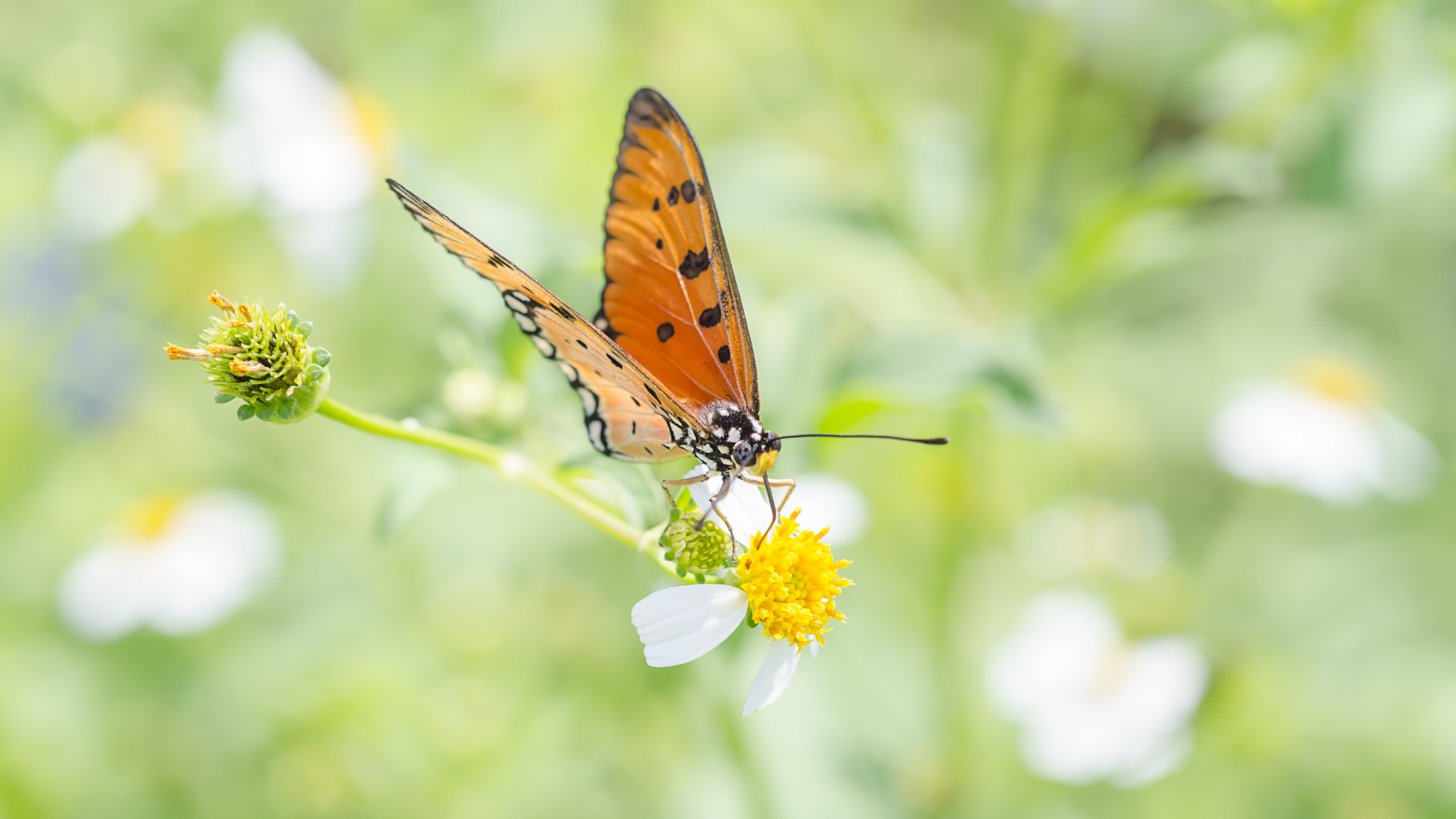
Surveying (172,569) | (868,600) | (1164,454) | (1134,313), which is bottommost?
(172,569)

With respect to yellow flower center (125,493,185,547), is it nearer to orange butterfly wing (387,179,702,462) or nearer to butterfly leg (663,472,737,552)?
orange butterfly wing (387,179,702,462)

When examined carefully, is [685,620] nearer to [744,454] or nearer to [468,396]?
[744,454]

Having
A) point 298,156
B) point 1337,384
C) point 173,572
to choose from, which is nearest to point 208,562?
point 173,572

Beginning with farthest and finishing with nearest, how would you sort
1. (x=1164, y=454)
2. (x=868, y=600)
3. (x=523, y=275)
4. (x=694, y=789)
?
(x=1164, y=454), (x=868, y=600), (x=694, y=789), (x=523, y=275)

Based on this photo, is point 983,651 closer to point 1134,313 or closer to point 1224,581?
point 1224,581

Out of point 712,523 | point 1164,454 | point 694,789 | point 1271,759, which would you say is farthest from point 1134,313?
point 712,523

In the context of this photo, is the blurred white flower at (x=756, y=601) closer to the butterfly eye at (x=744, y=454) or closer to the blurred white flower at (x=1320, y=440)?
the butterfly eye at (x=744, y=454)
